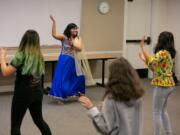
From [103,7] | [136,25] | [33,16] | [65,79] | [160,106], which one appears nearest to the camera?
[160,106]

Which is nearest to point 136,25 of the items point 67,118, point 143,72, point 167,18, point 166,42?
point 167,18

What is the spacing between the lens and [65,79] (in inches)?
242

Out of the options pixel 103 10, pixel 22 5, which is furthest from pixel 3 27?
pixel 103 10

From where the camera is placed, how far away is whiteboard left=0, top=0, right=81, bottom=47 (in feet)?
22.4

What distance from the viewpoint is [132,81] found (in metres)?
2.50

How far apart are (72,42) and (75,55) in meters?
0.29

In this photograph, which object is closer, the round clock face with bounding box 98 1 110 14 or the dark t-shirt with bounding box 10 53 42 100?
the dark t-shirt with bounding box 10 53 42 100

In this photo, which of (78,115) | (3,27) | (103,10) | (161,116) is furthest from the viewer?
(103,10)

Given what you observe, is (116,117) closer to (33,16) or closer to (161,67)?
(161,67)

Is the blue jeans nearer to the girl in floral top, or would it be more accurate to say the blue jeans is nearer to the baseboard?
the girl in floral top

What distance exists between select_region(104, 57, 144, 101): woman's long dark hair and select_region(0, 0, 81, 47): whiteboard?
4679 mm

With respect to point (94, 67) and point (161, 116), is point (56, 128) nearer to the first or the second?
point (161, 116)

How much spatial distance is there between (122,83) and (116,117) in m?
0.22

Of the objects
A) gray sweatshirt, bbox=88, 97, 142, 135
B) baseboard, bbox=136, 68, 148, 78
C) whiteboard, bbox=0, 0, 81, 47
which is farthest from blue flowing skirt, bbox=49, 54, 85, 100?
gray sweatshirt, bbox=88, 97, 142, 135
